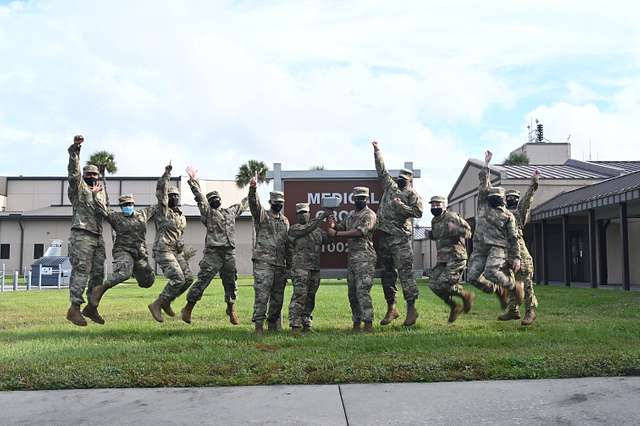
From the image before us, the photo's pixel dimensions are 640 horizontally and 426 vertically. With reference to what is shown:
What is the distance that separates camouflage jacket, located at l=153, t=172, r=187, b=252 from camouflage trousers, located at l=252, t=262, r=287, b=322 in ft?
5.43

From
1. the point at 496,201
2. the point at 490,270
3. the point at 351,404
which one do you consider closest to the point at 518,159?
the point at 496,201

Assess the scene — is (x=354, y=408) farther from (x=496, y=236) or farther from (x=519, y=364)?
(x=496, y=236)

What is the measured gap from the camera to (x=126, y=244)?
972cm

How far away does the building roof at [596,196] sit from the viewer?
20219 millimetres

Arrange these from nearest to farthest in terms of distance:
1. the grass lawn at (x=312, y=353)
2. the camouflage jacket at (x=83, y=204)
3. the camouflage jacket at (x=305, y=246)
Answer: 1. the grass lawn at (x=312, y=353)
2. the camouflage jacket at (x=305, y=246)
3. the camouflage jacket at (x=83, y=204)

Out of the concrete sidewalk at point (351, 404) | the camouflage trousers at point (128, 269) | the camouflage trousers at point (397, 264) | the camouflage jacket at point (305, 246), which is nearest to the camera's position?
the concrete sidewalk at point (351, 404)

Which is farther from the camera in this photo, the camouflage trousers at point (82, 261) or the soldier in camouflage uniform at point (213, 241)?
the soldier in camouflage uniform at point (213, 241)

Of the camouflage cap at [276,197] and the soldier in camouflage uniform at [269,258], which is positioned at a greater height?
the camouflage cap at [276,197]

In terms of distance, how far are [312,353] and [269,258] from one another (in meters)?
2.29

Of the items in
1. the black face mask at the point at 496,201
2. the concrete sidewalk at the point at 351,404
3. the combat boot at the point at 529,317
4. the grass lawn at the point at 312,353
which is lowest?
the concrete sidewalk at the point at 351,404

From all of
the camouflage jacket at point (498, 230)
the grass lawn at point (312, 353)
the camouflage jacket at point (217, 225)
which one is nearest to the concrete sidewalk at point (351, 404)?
the grass lawn at point (312, 353)

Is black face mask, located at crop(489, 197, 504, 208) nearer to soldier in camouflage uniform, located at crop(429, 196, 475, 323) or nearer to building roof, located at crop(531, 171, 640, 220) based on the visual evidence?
soldier in camouflage uniform, located at crop(429, 196, 475, 323)

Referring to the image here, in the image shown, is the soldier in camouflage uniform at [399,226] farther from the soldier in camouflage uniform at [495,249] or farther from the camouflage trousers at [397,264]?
the soldier in camouflage uniform at [495,249]

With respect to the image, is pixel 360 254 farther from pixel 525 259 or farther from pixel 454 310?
pixel 525 259
